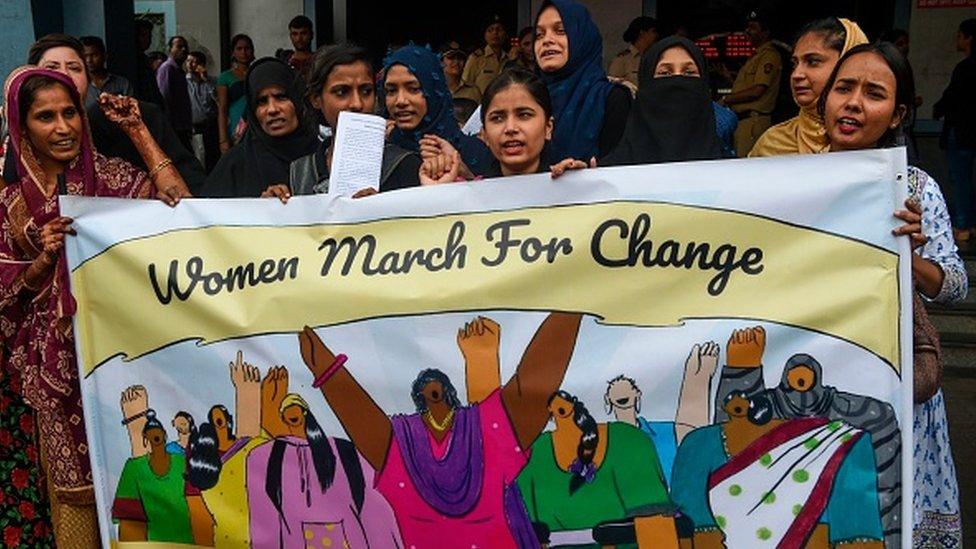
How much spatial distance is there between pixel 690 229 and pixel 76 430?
1954 mm

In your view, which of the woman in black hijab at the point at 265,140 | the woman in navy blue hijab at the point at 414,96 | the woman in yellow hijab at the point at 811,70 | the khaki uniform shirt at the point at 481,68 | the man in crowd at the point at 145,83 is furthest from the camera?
the khaki uniform shirt at the point at 481,68

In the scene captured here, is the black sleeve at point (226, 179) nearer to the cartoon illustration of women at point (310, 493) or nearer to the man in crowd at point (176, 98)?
the cartoon illustration of women at point (310, 493)

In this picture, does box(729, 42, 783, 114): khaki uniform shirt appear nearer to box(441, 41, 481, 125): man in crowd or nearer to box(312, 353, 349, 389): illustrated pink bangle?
box(441, 41, 481, 125): man in crowd

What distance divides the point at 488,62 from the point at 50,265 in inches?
248

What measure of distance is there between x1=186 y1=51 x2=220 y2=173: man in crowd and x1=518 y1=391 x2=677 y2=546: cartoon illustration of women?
776cm

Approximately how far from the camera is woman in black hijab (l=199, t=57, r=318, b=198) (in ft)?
11.8

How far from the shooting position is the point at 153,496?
309 centimetres

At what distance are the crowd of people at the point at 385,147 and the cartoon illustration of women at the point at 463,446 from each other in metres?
0.54

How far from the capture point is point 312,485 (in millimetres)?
2896

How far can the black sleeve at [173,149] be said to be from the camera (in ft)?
12.5

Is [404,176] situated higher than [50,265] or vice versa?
[404,176]

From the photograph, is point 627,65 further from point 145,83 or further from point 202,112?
point 202,112

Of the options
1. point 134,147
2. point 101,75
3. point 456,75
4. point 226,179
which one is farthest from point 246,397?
point 456,75

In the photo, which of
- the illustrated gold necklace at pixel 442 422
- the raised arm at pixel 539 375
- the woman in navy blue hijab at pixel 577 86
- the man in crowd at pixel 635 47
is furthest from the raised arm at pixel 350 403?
the man in crowd at pixel 635 47
